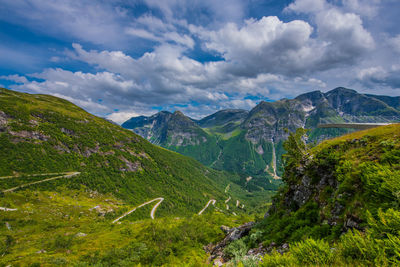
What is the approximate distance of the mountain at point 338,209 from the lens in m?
7.45

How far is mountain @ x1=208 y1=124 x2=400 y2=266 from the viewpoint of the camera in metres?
7.45

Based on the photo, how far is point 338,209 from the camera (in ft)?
55.4

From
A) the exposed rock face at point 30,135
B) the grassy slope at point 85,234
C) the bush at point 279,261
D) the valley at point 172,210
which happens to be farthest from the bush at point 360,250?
the exposed rock face at point 30,135

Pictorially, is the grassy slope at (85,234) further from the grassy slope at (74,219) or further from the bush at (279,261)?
the bush at (279,261)

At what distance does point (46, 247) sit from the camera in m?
78.4

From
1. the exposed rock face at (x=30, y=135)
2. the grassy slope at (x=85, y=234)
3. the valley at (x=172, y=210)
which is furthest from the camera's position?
the exposed rock face at (x=30, y=135)

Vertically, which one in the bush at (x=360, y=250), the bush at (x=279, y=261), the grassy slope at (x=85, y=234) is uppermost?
the bush at (x=360, y=250)

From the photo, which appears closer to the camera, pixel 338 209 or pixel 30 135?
pixel 338 209

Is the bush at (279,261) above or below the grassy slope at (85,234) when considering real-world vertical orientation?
above

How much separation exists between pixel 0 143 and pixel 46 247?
507ft

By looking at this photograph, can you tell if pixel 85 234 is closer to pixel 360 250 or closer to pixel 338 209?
pixel 338 209

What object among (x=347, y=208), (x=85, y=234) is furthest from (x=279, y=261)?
(x=85, y=234)

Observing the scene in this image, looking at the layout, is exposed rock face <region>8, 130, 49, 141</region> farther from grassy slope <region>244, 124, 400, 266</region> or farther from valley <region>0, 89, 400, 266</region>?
grassy slope <region>244, 124, 400, 266</region>

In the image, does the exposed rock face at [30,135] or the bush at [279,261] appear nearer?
the bush at [279,261]
